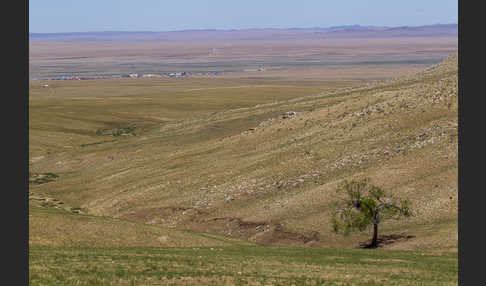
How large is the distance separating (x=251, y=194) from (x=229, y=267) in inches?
958

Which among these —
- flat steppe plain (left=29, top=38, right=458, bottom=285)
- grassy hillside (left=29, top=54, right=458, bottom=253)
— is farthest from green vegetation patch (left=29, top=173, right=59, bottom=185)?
grassy hillside (left=29, top=54, right=458, bottom=253)

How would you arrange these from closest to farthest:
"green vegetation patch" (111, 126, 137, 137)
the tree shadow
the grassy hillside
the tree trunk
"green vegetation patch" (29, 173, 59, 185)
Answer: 1. the tree trunk
2. the tree shadow
3. the grassy hillside
4. "green vegetation patch" (29, 173, 59, 185)
5. "green vegetation patch" (111, 126, 137, 137)

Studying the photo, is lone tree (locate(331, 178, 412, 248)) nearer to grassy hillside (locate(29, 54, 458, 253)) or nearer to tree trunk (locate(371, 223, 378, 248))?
tree trunk (locate(371, 223, 378, 248))

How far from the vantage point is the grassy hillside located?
41719 millimetres

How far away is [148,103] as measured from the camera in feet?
453

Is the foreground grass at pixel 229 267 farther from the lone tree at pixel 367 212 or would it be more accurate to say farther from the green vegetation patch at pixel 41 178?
the green vegetation patch at pixel 41 178

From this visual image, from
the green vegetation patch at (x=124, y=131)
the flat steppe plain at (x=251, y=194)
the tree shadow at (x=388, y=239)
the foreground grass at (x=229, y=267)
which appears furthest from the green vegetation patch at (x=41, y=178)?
the foreground grass at (x=229, y=267)

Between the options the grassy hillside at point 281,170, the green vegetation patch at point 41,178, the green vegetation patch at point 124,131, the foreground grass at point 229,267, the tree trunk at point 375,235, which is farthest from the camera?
the green vegetation patch at point 124,131

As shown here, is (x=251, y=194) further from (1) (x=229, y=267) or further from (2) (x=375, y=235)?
(1) (x=229, y=267)

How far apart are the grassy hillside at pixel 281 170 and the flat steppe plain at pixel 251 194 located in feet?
0.48

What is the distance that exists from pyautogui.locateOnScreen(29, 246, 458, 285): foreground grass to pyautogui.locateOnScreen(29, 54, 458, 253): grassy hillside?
544 centimetres

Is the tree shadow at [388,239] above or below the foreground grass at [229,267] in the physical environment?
below

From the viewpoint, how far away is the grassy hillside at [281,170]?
137 feet

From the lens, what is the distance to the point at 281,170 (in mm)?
52906
